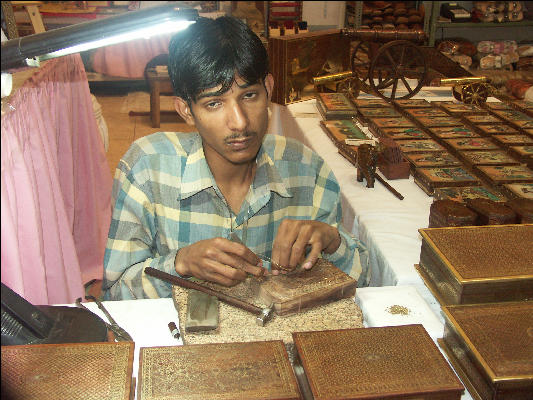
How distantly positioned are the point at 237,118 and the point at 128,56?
20.1 feet

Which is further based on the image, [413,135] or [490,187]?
[413,135]

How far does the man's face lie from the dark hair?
2 centimetres

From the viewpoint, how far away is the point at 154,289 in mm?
1626

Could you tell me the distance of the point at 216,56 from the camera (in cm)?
150

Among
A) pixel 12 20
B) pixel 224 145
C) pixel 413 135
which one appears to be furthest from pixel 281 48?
pixel 224 145

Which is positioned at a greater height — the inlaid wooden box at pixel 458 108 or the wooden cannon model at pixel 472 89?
the wooden cannon model at pixel 472 89

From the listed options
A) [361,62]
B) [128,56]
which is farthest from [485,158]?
[128,56]

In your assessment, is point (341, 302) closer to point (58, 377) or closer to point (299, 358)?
point (299, 358)

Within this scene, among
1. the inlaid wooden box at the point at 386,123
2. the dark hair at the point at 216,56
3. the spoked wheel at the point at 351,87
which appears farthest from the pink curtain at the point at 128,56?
the dark hair at the point at 216,56

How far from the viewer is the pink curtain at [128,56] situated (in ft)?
22.9

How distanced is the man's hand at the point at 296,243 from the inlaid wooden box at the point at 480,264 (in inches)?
11.6

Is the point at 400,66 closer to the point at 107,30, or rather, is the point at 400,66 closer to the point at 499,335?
the point at 499,335

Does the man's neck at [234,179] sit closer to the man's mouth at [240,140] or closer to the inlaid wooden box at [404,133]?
the man's mouth at [240,140]

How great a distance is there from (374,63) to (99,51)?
189 inches
